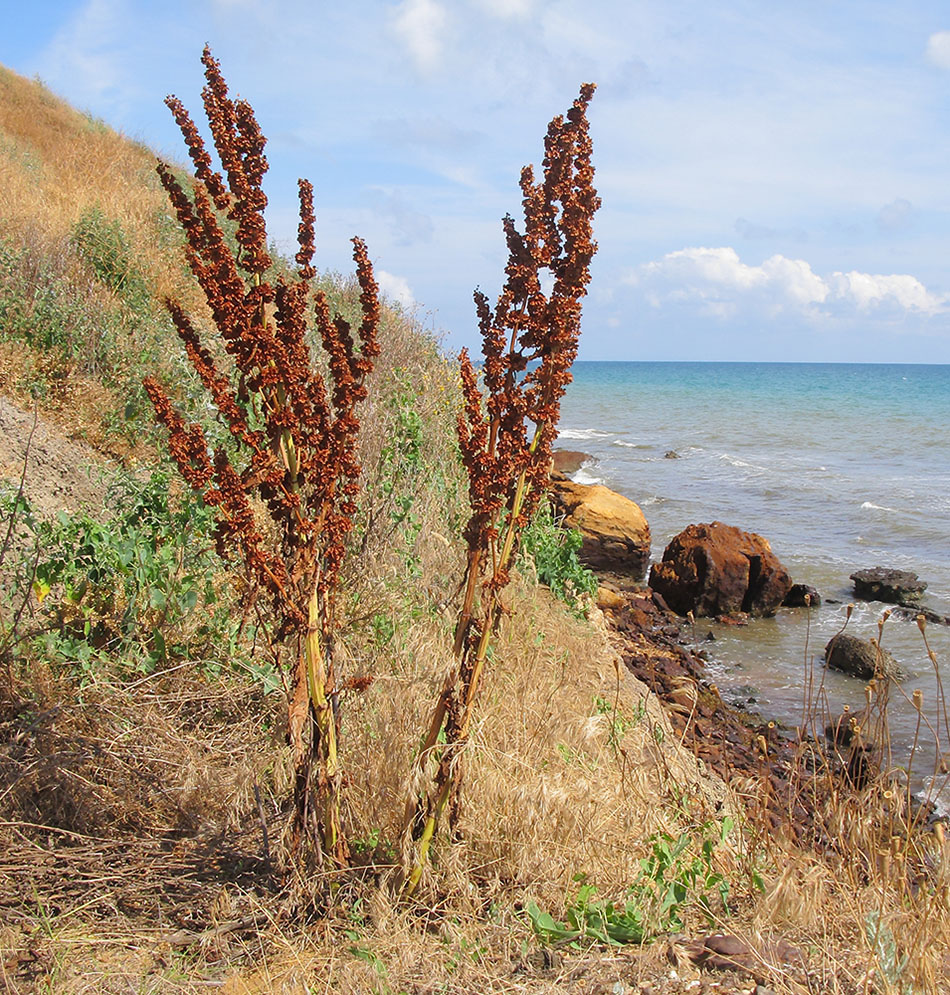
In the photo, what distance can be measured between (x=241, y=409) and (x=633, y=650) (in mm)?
7756

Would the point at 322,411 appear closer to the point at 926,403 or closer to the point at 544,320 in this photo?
the point at 544,320

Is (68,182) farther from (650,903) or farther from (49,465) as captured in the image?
(650,903)

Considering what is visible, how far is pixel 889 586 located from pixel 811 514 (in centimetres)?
656

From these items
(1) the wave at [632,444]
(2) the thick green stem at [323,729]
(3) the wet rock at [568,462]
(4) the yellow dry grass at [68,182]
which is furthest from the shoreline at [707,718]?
(1) the wave at [632,444]

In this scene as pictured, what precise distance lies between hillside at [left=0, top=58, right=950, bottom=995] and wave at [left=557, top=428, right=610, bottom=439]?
30346 mm

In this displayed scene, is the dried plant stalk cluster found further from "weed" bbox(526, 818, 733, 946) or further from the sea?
the sea

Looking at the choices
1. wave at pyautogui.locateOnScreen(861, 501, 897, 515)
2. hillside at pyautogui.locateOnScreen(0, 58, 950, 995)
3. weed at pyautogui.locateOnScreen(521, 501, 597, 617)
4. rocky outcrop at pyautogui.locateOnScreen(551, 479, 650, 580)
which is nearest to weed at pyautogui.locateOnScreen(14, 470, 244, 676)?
hillside at pyautogui.locateOnScreen(0, 58, 950, 995)

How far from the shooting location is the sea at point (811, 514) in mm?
8891

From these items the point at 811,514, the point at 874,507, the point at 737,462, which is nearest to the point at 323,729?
the point at 811,514

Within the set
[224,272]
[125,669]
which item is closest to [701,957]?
[224,272]

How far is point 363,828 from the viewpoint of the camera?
9.81ft

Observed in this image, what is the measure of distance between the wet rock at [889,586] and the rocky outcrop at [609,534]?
320 cm

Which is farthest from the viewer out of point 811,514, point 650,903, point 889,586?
point 811,514

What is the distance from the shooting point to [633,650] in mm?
9656
